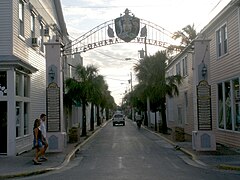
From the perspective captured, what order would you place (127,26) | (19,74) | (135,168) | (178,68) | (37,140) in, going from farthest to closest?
(178,68)
(127,26)
(19,74)
(37,140)
(135,168)

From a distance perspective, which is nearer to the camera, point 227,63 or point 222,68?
point 227,63

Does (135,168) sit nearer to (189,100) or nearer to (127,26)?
(127,26)

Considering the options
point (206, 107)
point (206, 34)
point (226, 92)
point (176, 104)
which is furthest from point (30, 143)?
point (176, 104)

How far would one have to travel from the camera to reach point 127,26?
24359mm

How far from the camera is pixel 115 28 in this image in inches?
968

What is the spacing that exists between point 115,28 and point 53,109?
6.46 meters

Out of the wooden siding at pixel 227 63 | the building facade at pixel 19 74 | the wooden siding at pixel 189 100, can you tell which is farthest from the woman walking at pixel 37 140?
the wooden siding at pixel 189 100

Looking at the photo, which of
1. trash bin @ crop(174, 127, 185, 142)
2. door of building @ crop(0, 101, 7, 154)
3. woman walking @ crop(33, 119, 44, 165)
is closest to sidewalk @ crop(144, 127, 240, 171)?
trash bin @ crop(174, 127, 185, 142)

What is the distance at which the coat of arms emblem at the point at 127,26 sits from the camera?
79.4 ft

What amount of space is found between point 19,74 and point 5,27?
2584 mm

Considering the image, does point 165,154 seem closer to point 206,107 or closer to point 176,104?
point 206,107

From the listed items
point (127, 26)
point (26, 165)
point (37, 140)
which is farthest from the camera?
point (127, 26)

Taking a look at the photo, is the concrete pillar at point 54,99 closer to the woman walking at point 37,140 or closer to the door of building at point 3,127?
the door of building at point 3,127

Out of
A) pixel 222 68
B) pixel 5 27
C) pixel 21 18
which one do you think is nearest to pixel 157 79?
pixel 222 68
